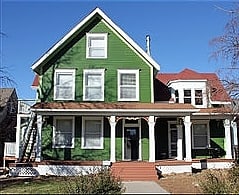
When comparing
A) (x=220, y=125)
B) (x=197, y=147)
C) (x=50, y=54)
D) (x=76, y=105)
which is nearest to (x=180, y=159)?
(x=197, y=147)

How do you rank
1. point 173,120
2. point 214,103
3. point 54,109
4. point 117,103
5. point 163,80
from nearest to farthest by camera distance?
1. point 54,109
2. point 117,103
3. point 173,120
4. point 214,103
5. point 163,80

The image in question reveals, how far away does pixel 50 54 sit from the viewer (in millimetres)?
23266

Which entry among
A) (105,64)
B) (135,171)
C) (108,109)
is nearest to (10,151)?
(105,64)

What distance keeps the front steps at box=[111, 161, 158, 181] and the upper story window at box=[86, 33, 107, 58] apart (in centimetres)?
750

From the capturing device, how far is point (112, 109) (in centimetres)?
2086

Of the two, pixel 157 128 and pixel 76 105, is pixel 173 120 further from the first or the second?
pixel 76 105

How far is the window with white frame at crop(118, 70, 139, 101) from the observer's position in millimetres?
23219

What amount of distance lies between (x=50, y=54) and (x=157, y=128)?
8.38 metres

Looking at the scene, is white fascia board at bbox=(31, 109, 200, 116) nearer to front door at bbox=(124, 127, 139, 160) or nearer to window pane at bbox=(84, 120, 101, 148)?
window pane at bbox=(84, 120, 101, 148)

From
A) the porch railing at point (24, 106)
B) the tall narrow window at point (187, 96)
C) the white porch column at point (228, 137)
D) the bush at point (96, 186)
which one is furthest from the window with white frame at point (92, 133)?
the bush at point (96, 186)

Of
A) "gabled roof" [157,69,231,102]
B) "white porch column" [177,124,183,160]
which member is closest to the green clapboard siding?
"white porch column" [177,124,183,160]

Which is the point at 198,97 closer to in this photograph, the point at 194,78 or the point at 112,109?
the point at 194,78

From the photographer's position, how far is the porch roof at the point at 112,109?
20844mm

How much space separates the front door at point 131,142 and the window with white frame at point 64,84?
13.6 ft
